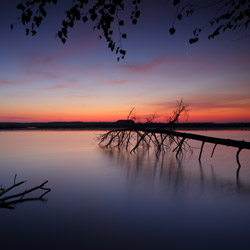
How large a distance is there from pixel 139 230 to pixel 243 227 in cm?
152

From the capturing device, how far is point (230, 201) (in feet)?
13.4

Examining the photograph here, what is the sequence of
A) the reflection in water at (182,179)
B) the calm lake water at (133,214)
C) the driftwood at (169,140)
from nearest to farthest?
the calm lake water at (133,214), the reflection in water at (182,179), the driftwood at (169,140)

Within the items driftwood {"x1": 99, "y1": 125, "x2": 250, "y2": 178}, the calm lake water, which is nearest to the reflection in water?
the calm lake water

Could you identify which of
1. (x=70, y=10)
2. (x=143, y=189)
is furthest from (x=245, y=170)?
(x=70, y=10)

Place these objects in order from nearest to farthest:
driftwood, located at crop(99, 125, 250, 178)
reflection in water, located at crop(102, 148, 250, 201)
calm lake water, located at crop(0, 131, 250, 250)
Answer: calm lake water, located at crop(0, 131, 250, 250) < reflection in water, located at crop(102, 148, 250, 201) < driftwood, located at crop(99, 125, 250, 178)

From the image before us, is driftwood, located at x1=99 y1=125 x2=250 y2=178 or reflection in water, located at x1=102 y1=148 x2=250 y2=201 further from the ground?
driftwood, located at x1=99 y1=125 x2=250 y2=178

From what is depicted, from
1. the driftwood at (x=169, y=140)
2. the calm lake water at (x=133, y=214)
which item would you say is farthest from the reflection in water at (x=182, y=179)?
the driftwood at (x=169, y=140)

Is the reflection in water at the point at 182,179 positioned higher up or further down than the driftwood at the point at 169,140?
further down

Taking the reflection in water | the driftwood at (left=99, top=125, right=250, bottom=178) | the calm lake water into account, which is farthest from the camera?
the driftwood at (left=99, top=125, right=250, bottom=178)

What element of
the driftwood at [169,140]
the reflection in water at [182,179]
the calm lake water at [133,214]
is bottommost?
the reflection in water at [182,179]

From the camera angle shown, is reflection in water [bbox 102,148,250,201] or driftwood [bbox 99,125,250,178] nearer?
reflection in water [bbox 102,148,250,201]

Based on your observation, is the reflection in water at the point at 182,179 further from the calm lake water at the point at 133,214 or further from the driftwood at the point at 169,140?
the driftwood at the point at 169,140

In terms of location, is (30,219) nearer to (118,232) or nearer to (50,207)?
(50,207)

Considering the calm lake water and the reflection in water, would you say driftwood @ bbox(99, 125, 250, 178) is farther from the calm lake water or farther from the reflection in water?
the calm lake water
